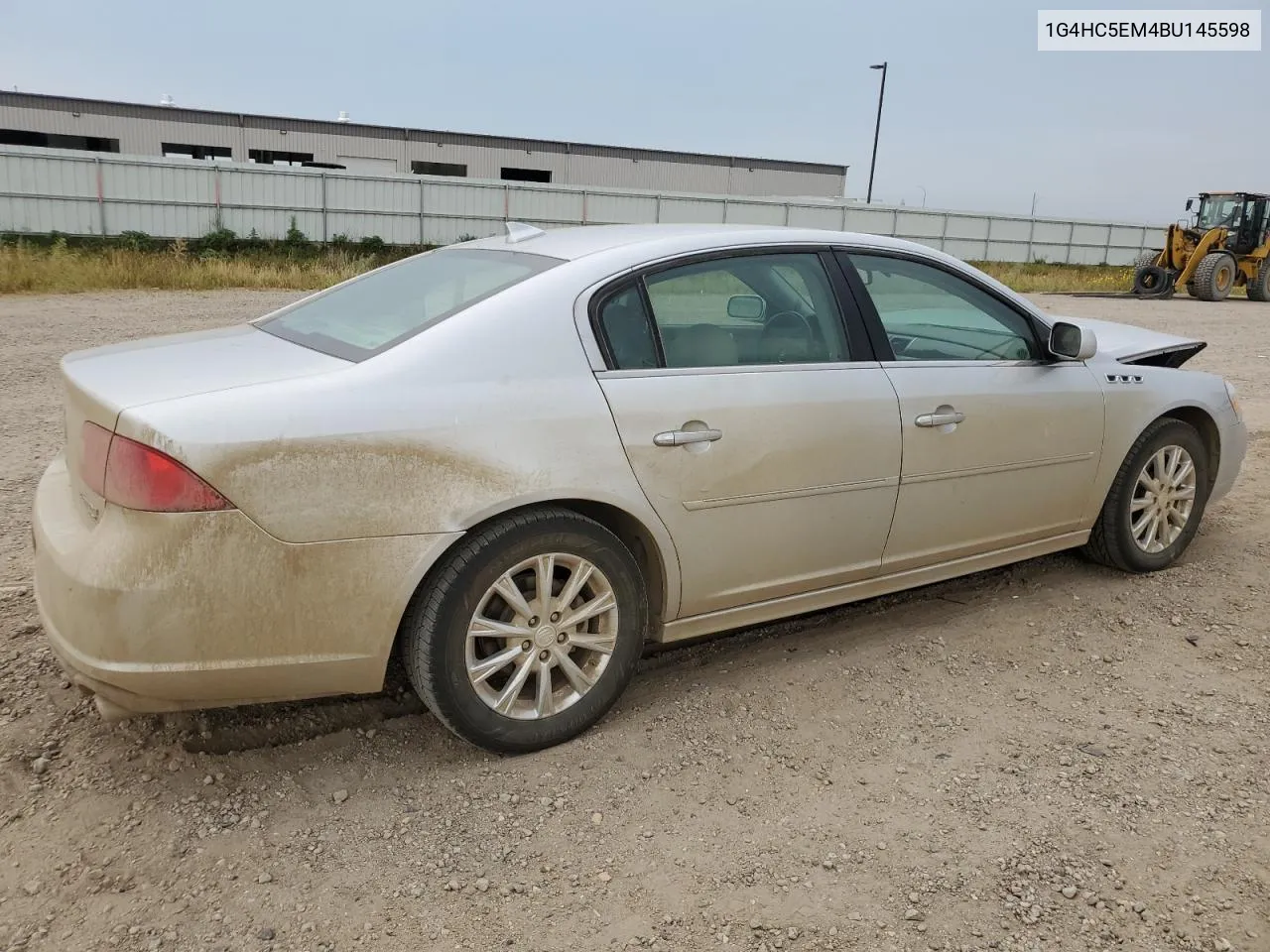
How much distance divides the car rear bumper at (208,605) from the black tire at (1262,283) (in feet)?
87.8

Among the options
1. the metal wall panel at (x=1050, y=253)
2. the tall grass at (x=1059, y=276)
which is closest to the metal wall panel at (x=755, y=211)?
the tall grass at (x=1059, y=276)

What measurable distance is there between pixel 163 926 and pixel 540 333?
1739 millimetres

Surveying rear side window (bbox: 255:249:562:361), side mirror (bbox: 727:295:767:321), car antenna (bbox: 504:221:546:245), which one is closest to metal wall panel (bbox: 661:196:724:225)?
car antenna (bbox: 504:221:546:245)

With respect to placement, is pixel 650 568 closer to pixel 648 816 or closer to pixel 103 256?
pixel 648 816

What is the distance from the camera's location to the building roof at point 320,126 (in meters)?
35.8

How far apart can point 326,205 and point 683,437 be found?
2366 centimetres

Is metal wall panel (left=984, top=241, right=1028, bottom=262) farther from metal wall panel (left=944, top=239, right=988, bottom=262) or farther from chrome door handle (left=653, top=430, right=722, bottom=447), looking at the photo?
chrome door handle (left=653, top=430, right=722, bottom=447)

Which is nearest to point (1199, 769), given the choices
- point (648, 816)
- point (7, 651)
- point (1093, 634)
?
point (1093, 634)

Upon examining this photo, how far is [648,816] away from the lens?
109 inches

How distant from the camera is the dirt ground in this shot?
7.72 feet

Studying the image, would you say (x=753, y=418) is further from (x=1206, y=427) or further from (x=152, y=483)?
(x=1206, y=427)

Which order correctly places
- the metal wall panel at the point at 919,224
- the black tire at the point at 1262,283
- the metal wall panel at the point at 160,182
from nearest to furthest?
the metal wall panel at the point at 160,182
the black tire at the point at 1262,283
the metal wall panel at the point at 919,224

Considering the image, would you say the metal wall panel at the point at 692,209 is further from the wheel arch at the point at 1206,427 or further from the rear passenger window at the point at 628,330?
the rear passenger window at the point at 628,330

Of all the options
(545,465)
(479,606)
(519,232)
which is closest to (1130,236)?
(519,232)
